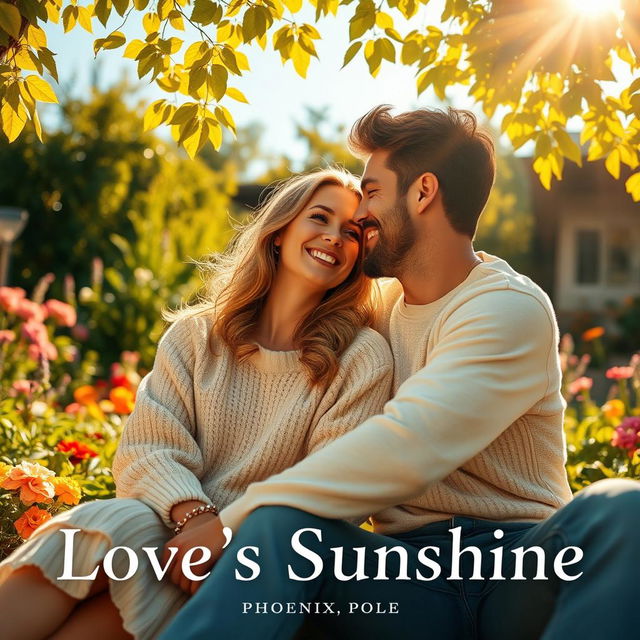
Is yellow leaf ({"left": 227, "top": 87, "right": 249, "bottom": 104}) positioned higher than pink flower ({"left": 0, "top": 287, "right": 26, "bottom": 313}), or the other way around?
yellow leaf ({"left": 227, "top": 87, "right": 249, "bottom": 104})

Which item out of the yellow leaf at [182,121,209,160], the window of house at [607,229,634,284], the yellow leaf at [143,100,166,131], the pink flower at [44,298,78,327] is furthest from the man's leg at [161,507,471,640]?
the window of house at [607,229,634,284]

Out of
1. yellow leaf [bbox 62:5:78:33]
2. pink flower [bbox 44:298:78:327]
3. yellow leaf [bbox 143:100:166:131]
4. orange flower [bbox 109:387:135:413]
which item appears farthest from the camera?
pink flower [bbox 44:298:78:327]

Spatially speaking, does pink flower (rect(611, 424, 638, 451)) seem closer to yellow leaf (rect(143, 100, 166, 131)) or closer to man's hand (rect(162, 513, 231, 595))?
man's hand (rect(162, 513, 231, 595))

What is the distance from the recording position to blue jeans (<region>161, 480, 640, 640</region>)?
6.15ft

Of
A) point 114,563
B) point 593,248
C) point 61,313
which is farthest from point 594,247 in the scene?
point 114,563

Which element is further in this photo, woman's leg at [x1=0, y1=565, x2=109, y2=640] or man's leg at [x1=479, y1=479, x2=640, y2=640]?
woman's leg at [x1=0, y1=565, x2=109, y2=640]

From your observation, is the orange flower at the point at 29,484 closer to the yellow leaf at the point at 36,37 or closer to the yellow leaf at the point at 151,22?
the yellow leaf at the point at 36,37

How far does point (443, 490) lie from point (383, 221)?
0.97 meters

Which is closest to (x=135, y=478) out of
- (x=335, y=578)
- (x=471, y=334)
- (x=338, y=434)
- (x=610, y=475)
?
(x=338, y=434)

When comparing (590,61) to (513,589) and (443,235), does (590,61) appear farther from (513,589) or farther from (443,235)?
(513,589)

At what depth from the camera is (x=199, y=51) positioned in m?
3.01

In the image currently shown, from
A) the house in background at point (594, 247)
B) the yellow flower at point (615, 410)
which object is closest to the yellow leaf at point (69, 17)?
the yellow flower at point (615, 410)

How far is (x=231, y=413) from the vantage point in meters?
2.99

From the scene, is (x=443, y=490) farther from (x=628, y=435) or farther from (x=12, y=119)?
(x=12, y=119)
